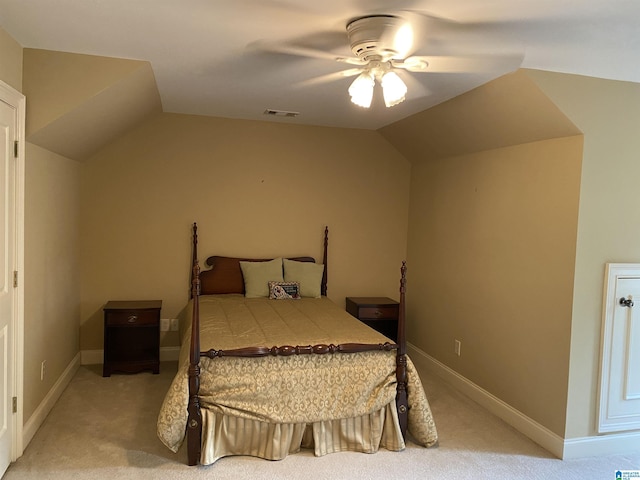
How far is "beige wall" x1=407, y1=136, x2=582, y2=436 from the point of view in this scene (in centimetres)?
314

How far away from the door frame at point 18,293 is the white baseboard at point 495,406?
3047 mm

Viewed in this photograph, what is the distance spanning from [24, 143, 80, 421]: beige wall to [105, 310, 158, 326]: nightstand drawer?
0.32m

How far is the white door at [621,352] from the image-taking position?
311 centimetres

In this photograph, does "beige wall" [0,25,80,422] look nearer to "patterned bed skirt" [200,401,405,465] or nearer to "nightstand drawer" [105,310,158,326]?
"nightstand drawer" [105,310,158,326]

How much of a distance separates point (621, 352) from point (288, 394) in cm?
207

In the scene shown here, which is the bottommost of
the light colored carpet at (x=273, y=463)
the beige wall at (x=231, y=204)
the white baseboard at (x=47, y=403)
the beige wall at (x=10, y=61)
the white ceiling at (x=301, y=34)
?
the light colored carpet at (x=273, y=463)

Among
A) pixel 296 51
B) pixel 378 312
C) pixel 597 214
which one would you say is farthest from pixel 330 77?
pixel 378 312

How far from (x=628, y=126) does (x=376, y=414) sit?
2312 mm

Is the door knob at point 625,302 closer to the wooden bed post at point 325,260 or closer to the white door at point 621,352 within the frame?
the white door at point 621,352

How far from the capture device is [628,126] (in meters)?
3.08

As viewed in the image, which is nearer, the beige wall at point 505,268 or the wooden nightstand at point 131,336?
the beige wall at point 505,268

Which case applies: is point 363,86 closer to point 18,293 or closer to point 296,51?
point 296,51

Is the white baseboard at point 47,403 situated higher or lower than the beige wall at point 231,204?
lower

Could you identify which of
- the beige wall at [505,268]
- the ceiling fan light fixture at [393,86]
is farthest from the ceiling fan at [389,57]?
Result: the beige wall at [505,268]
